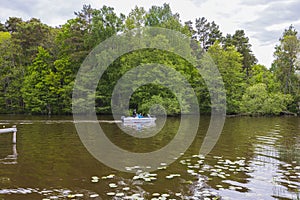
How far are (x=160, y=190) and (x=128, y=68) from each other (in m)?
34.4

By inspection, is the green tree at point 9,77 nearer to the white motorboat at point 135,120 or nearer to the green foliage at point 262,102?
the white motorboat at point 135,120

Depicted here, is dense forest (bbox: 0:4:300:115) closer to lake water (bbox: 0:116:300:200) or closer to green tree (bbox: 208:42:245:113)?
green tree (bbox: 208:42:245:113)

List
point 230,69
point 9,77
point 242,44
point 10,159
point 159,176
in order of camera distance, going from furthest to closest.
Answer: point 242,44 < point 230,69 < point 9,77 < point 10,159 < point 159,176

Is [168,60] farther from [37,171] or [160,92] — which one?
[37,171]

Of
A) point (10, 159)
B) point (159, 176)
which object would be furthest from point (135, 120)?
point (159, 176)

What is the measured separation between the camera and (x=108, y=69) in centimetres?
4244

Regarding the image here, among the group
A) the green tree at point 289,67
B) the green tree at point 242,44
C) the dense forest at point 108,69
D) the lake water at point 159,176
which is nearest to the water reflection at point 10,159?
the lake water at point 159,176

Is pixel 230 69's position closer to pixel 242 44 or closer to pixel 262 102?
pixel 262 102

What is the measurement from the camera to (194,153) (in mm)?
13922

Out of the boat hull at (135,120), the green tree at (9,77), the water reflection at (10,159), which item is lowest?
the water reflection at (10,159)

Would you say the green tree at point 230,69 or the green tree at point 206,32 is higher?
the green tree at point 206,32

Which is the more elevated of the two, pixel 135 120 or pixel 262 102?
pixel 262 102

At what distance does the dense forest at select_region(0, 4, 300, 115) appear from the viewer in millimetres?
42438

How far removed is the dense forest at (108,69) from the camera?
42.4 metres
